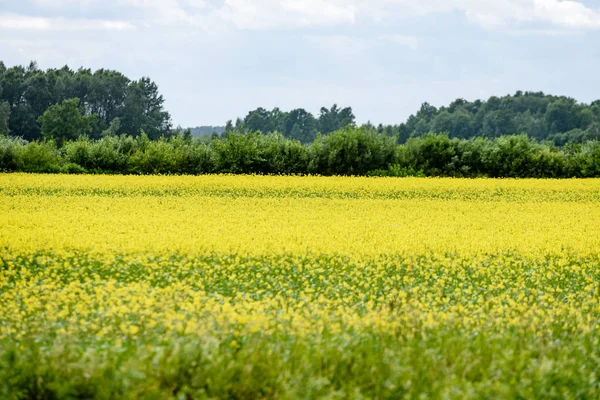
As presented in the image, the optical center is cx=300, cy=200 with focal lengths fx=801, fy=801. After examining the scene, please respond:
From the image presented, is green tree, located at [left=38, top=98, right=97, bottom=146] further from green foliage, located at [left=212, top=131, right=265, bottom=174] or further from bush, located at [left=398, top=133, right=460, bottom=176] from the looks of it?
bush, located at [left=398, top=133, right=460, bottom=176]

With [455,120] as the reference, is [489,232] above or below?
below

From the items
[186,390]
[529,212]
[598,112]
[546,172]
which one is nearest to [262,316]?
[186,390]

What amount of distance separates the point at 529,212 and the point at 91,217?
13.1 meters

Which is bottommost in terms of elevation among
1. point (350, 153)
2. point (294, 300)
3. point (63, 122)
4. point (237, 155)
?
point (294, 300)

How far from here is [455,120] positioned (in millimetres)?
102750

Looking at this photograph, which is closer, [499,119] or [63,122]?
[63,122]

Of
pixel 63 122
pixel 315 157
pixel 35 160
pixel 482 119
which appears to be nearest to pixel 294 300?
pixel 315 157

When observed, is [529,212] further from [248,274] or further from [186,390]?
[186,390]

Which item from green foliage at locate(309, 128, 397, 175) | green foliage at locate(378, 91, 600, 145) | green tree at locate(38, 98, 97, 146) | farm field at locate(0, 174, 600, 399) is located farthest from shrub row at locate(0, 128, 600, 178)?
green foliage at locate(378, 91, 600, 145)

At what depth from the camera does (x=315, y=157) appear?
4012 cm

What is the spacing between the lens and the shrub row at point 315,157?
129 feet

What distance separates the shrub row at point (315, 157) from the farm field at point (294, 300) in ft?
44.9

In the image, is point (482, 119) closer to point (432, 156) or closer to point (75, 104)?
point (75, 104)

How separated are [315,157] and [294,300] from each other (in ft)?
96.3
